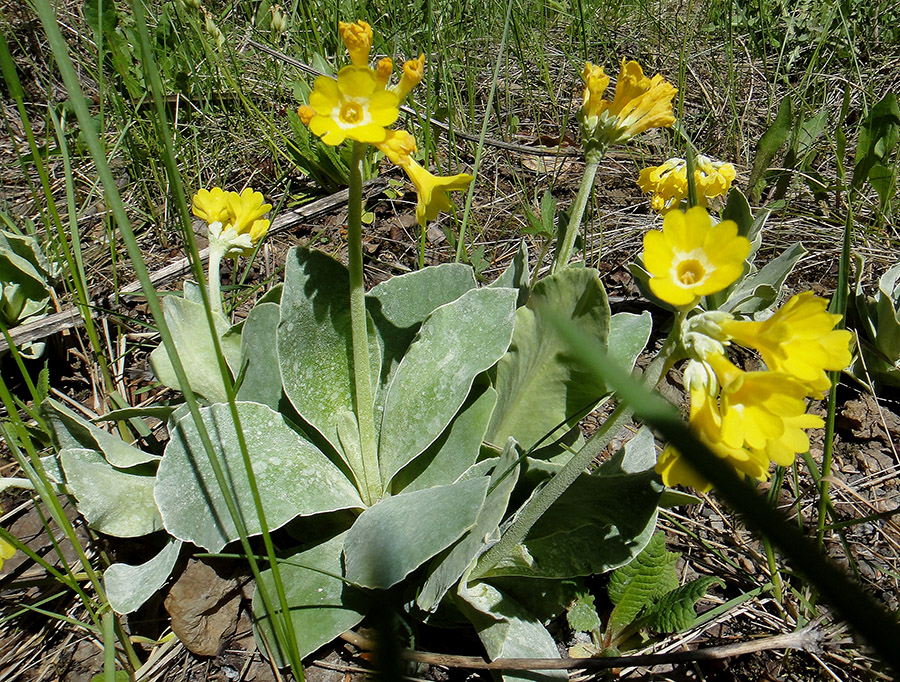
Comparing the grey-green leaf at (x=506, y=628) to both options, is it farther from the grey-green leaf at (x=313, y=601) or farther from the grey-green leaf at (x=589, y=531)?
the grey-green leaf at (x=313, y=601)

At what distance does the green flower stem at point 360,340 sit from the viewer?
1.30m

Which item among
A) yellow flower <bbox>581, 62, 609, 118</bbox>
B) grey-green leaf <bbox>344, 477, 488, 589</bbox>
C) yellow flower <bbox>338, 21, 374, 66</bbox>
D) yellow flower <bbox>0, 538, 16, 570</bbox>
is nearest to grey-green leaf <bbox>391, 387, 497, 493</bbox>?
grey-green leaf <bbox>344, 477, 488, 589</bbox>

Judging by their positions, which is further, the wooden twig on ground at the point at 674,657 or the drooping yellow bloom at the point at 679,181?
the drooping yellow bloom at the point at 679,181

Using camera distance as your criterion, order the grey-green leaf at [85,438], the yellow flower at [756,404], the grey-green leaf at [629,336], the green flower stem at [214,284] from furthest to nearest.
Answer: the green flower stem at [214,284] < the grey-green leaf at [629,336] < the grey-green leaf at [85,438] < the yellow flower at [756,404]

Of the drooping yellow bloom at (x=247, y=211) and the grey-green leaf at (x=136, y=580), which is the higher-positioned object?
the drooping yellow bloom at (x=247, y=211)

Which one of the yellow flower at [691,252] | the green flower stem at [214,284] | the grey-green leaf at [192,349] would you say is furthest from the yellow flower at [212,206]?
the yellow flower at [691,252]

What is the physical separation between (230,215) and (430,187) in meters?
0.86

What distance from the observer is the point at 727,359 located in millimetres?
1033

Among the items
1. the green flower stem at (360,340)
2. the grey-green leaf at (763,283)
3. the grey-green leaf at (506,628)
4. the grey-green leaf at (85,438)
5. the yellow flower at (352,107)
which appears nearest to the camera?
the yellow flower at (352,107)

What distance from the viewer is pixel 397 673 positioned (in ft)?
1.38

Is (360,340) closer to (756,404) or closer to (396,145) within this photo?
(396,145)

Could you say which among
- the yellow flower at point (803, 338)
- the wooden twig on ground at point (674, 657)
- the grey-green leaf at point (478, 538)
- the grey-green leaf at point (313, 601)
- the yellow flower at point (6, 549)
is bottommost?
the wooden twig on ground at point (674, 657)

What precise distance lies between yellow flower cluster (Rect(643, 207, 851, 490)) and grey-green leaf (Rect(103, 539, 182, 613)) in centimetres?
116

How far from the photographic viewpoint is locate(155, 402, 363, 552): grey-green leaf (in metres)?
1.45
